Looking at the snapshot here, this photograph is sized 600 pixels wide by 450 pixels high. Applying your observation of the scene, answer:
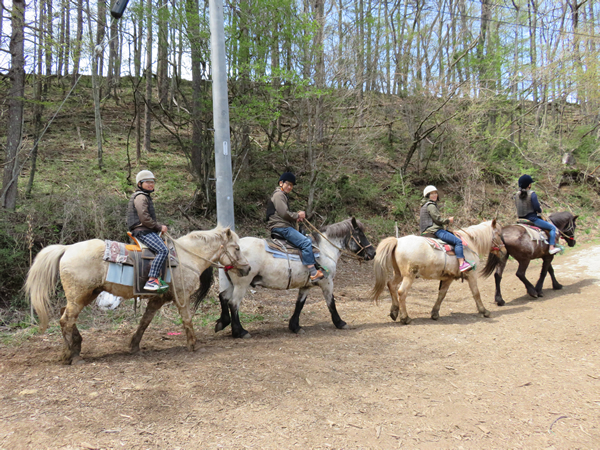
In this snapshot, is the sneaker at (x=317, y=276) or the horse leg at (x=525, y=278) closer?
the sneaker at (x=317, y=276)

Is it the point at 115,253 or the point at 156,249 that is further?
the point at 156,249

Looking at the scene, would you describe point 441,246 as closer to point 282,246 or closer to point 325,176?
point 282,246

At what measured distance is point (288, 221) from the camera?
22.3 ft

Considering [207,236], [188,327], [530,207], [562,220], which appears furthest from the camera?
[562,220]

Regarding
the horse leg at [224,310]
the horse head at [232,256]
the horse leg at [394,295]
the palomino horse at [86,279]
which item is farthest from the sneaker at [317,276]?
the horse leg at [394,295]

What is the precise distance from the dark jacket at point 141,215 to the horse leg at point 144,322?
106 centimetres

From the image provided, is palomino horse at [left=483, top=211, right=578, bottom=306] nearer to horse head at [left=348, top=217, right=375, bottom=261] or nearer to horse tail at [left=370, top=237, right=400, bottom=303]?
horse tail at [left=370, top=237, right=400, bottom=303]

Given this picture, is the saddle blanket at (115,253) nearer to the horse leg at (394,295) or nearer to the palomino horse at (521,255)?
the horse leg at (394,295)

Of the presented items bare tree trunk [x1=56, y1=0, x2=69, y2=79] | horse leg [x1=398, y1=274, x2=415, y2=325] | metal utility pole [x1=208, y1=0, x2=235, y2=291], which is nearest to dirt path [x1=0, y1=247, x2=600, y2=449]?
horse leg [x1=398, y1=274, x2=415, y2=325]

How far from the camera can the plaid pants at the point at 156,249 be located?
17.1 ft

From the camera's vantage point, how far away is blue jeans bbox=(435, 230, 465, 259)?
7.49 meters

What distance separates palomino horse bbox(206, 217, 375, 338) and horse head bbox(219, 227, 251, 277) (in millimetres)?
185

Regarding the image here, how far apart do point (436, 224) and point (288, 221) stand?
3.15 metres

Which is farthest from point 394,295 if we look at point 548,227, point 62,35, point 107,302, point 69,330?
point 62,35
